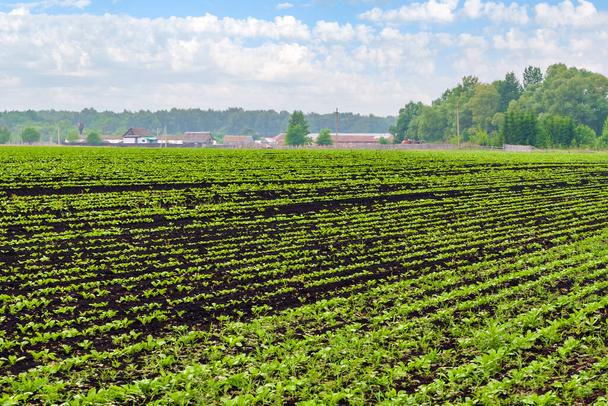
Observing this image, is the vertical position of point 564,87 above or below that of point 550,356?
above

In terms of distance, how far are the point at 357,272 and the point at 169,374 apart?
6429 millimetres

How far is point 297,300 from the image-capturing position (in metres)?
11.6

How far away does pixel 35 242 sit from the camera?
54.0 ft

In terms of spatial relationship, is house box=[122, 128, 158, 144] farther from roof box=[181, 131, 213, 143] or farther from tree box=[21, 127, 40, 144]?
tree box=[21, 127, 40, 144]

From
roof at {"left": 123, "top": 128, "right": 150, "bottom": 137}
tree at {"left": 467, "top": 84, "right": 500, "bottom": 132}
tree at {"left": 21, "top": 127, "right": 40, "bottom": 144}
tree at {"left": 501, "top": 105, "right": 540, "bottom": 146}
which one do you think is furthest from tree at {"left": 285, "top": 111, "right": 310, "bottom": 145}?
tree at {"left": 21, "top": 127, "right": 40, "bottom": 144}

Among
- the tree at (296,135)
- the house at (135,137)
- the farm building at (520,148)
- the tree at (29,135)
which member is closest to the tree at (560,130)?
the farm building at (520,148)

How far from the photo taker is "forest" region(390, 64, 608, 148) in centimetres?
10431

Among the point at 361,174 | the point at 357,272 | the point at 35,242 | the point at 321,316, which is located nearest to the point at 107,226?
the point at 35,242

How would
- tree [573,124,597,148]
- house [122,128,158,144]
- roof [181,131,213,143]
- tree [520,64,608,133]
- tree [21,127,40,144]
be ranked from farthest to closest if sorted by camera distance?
tree [21,127,40,144]
roof [181,131,213,143]
house [122,128,158,144]
tree [520,64,608,133]
tree [573,124,597,148]

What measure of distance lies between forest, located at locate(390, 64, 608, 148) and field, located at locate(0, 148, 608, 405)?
83703mm

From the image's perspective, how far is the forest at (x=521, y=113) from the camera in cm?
10431

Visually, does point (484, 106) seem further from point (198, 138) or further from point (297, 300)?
point (297, 300)

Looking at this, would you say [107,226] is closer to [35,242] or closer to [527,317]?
[35,242]

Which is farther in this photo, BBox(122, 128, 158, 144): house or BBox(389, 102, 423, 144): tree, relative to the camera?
BBox(389, 102, 423, 144): tree
